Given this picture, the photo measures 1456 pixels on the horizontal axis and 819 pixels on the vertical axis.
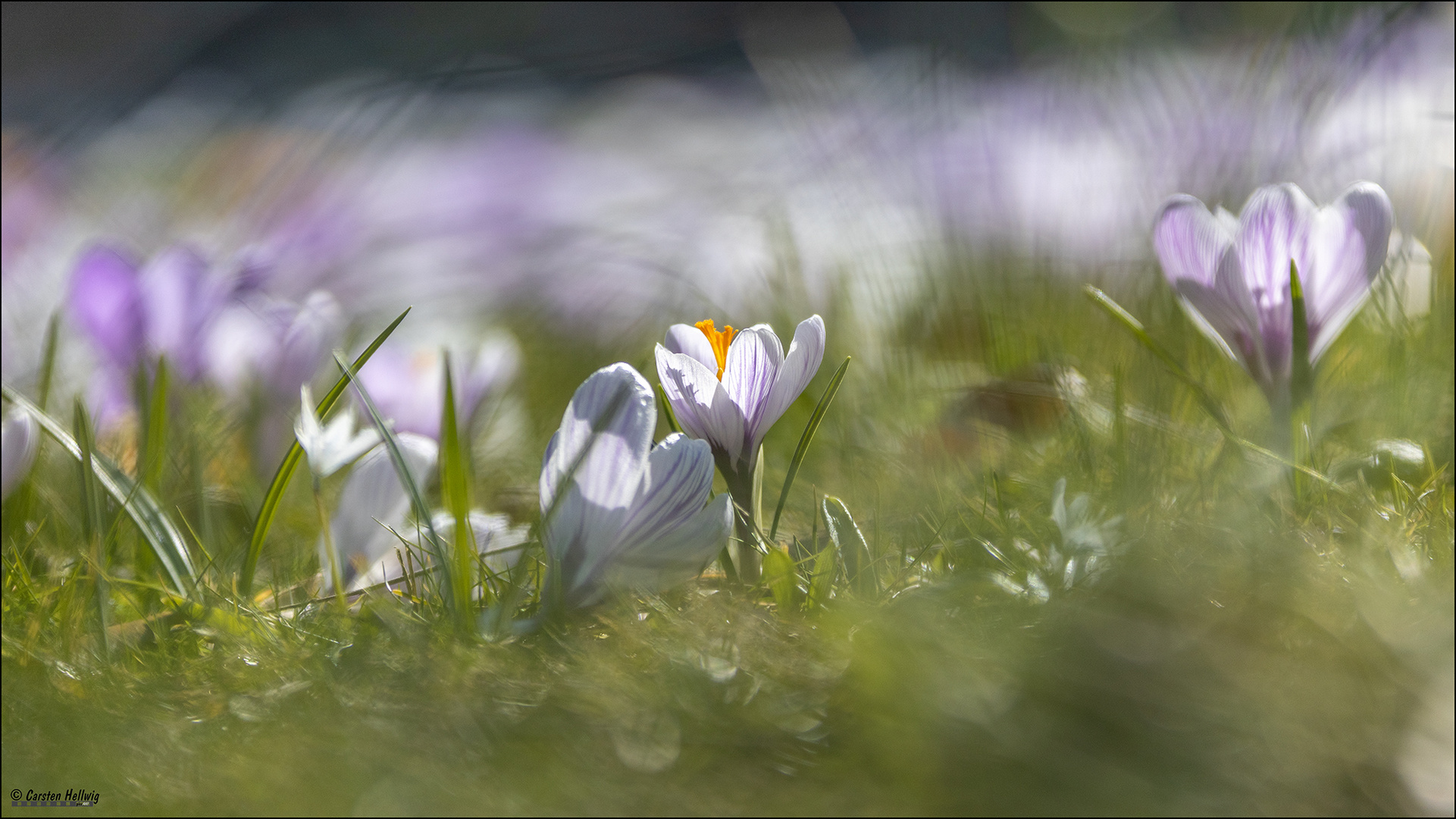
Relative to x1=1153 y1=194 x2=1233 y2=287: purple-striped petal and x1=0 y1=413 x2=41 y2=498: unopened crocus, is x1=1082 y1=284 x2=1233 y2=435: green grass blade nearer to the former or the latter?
x1=1153 y1=194 x2=1233 y2=287: purple-striped petal

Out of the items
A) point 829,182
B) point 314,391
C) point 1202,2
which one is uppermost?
point 1202,2

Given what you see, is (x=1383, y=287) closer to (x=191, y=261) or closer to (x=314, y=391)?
(x=191, y=261)

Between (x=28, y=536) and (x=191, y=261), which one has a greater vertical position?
(x=191, y=261)

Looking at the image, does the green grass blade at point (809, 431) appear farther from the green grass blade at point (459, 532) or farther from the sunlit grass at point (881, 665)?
the green grass blade at point (459, 532)

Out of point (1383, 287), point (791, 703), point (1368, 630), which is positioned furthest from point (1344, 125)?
point (791, 703)

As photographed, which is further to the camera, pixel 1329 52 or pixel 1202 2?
pixel 1202 2

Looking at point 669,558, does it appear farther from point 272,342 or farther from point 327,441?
point 272,342
